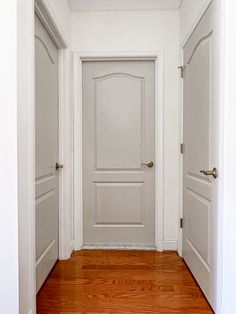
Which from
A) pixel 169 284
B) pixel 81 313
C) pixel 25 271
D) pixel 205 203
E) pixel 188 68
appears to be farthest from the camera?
pixel 188 68

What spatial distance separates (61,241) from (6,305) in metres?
1.37

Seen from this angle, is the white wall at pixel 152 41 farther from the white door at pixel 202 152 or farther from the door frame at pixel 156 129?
the white door at pixel 202 152

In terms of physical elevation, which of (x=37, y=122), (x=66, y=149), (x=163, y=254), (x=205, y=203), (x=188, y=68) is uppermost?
(x=188, y=68)

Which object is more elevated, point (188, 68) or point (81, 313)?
point (188, 68)

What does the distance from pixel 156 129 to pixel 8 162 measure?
1916 millimetres

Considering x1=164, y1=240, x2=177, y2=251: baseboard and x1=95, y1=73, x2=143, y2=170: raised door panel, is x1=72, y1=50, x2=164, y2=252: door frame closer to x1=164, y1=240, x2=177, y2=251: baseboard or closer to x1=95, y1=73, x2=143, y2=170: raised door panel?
x1=164, y1=240, x2=177, y2=251: baseboard

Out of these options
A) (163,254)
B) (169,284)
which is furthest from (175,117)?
(169,284)

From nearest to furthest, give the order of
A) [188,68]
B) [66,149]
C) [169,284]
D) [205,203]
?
1. [205,203]
2. [169,284]
3. [188,68]
4. [66,149]

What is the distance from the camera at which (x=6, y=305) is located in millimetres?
1393

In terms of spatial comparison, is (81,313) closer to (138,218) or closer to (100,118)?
(138,218)
